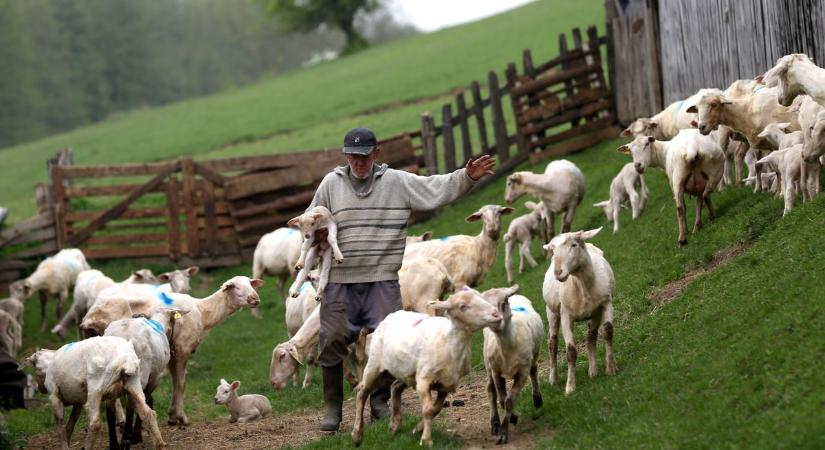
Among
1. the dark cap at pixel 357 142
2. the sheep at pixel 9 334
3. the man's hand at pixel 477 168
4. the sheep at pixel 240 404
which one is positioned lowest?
the sheep at pixel 240 404

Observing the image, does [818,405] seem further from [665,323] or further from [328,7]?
[328,7]

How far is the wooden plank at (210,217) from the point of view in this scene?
25297 millimetres

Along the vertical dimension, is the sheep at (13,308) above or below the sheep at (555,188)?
below

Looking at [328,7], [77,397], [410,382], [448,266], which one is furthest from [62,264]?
[328,7]

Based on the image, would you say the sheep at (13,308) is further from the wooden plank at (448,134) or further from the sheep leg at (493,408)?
the sheep leg at (493,408)

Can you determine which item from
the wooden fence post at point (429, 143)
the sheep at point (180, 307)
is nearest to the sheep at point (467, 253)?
the sheep at point (180, 307)

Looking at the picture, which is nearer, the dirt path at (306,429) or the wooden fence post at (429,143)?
the dirt path at (306,429)

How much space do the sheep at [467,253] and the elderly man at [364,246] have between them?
358 cm

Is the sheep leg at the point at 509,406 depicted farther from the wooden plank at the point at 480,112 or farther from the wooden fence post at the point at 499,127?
the wooden plank at the point at 480,112

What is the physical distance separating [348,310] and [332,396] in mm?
824

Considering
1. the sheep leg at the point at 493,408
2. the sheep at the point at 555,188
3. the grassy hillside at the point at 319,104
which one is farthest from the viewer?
the grassy hillside at the point at 319,104

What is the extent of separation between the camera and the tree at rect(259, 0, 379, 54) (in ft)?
243

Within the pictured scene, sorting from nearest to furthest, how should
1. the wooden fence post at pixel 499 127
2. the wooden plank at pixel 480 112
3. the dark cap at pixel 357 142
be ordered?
the dark cap at pixel 357 142, the wooden fence post at pixel 499 127, the wooden plank at pixel 480 112

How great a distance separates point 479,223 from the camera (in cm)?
2131
